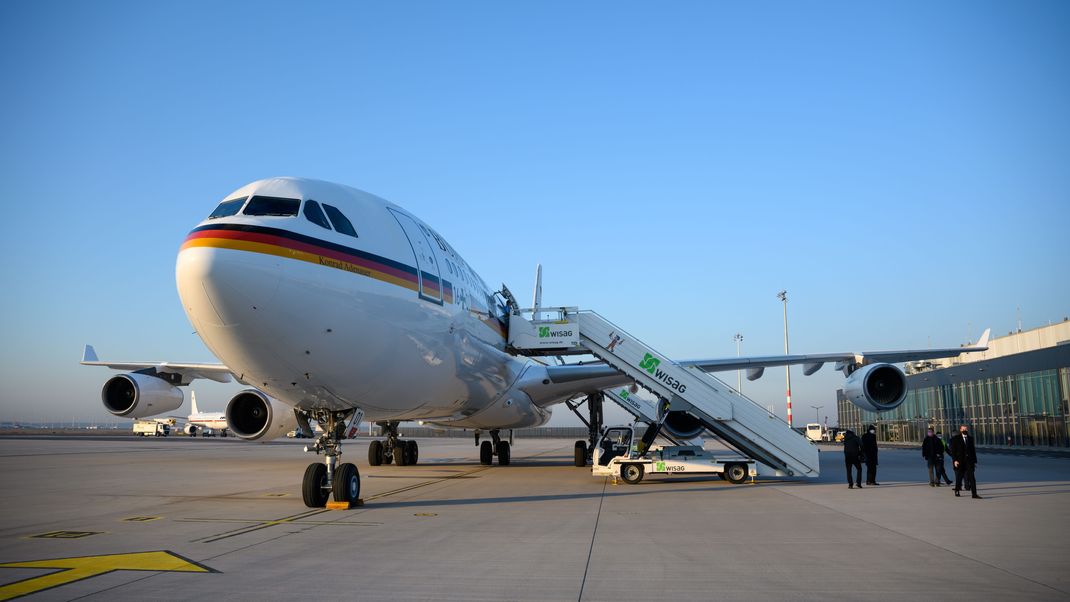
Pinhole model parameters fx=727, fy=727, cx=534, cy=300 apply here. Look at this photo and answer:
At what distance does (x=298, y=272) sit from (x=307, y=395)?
7.52 ft

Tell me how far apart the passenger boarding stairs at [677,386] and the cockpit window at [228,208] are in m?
7.99

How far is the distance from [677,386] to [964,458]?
557 cm

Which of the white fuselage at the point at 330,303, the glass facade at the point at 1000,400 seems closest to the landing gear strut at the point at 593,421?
the white fuselage at the point at 330,303

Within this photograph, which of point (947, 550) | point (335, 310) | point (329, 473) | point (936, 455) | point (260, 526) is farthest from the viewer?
point (936, 455)

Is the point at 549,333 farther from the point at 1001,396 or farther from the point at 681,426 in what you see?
the point at 1001,396

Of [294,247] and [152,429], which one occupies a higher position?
[294,247]

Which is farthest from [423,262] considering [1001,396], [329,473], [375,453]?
[1001,396]

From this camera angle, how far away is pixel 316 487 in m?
11.0

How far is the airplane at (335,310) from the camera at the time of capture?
8703 mm

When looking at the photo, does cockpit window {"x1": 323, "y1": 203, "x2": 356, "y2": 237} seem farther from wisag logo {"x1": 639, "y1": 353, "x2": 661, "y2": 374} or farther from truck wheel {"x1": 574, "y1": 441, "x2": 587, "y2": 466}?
truck wheel {"x1": 574, "y1": 441, "x2": 587, "y2": 466}

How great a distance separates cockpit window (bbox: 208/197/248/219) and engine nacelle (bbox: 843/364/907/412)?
15818mm

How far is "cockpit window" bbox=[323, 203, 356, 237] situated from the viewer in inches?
389

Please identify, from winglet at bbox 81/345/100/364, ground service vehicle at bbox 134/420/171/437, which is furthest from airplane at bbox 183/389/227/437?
winglet at bbox 81/345/100/364

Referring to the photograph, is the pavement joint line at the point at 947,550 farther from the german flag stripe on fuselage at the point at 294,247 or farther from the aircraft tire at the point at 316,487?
the aircraft tire at the point at 316,487
